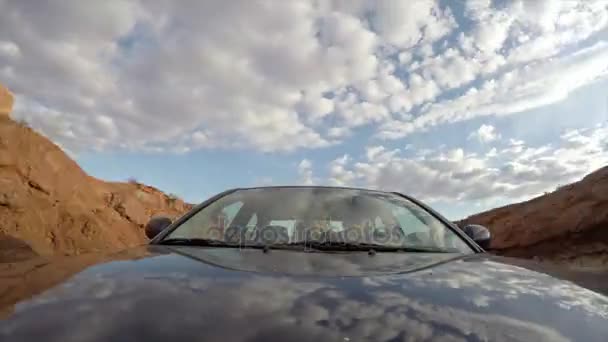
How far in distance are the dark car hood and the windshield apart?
0.50 metres

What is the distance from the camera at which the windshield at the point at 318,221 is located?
7.43 feet

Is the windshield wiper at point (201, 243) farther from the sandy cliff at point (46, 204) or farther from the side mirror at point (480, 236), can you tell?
the sandy cliff at point (46, 204)

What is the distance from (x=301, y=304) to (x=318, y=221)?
4.16ft

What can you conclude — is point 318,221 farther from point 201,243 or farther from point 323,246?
point 201,243

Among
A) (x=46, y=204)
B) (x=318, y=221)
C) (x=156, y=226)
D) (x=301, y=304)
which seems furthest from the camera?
(x=46, y=204)

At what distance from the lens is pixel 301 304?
1.19 m

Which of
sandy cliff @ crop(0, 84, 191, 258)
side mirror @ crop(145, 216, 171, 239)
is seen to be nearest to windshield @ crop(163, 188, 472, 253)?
side mirror @ crop(145, 216, 171, 239)

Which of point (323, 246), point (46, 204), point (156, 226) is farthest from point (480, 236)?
point (46, 204)

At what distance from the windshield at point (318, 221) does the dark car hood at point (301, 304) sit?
1.65ft

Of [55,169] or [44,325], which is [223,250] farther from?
[55,169]

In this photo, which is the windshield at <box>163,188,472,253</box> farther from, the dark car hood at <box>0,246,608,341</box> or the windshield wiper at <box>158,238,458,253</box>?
the dark car hood at <box>0,246,608,341</box>

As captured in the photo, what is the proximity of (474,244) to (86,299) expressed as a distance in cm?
193

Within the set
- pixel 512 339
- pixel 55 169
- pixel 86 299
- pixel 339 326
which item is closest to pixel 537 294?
pixel 512 339

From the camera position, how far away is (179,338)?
3.24 feet
